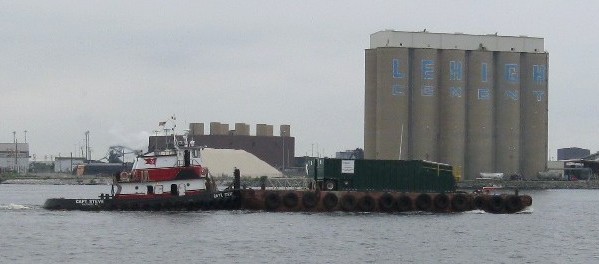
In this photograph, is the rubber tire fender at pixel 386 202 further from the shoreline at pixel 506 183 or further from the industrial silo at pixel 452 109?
the industrial silo at pixel 452 109

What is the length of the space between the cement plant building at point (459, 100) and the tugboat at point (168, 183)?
211 feet

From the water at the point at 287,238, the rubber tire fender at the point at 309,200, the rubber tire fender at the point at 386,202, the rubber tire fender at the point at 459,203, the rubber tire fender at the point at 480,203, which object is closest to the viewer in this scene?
the water at the point at 287,238

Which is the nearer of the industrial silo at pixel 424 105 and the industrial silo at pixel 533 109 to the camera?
the industrial silo at pixel 424 105

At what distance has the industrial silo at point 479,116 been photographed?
467 feet

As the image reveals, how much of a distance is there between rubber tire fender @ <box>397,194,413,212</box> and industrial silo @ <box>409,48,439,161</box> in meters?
61.3

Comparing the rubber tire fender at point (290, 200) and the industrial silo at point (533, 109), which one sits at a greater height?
the industrial silo at point (533, 109)

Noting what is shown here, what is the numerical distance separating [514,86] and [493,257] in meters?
96.8

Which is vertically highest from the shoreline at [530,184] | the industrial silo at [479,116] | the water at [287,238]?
the industrial silo at [479,116]

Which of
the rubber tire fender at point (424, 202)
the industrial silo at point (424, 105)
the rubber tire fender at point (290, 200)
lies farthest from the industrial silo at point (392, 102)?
the rubber tire fender at point (290, 200)

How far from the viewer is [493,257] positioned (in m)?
52.2

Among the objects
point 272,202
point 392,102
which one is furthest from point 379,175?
point 392,102

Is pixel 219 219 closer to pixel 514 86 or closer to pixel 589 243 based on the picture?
pixel 589 243

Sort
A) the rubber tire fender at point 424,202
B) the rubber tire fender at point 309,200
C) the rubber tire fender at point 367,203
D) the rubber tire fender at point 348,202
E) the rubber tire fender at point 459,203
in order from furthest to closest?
the rubber tire fender at point 459,203 < the rubber tire fender at point 424,202 < the rubber tire fender at point 367,203 < the rubber tire fender at point 348,202 < the rubber tire fender at point 309,200

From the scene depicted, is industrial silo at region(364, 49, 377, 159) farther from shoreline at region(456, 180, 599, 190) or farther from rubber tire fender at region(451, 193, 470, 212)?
rubber tire fender at region(451, 193, 470, 212)
